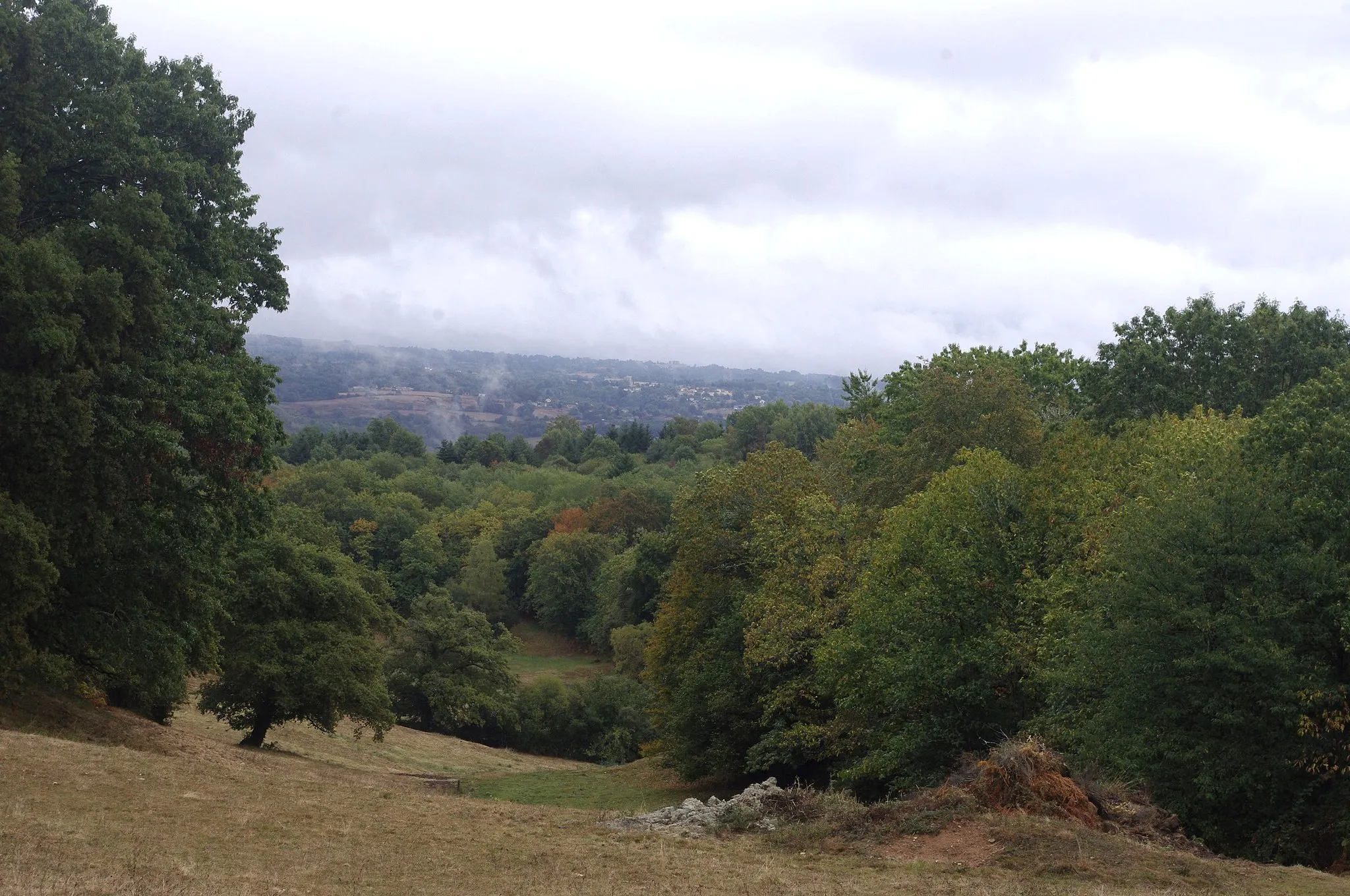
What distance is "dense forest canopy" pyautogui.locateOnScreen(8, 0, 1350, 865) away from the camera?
1903 centimetres

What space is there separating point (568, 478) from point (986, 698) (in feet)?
356

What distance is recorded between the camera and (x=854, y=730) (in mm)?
29750

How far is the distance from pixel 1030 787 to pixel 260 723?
2501 centimetres

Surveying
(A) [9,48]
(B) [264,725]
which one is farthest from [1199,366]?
(A) [9,48]

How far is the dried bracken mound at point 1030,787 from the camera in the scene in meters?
16.2

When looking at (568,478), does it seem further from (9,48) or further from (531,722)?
(9,48)

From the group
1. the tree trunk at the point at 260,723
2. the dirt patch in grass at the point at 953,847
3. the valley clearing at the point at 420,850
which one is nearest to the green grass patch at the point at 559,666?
the tree trunk at the point at 260,723

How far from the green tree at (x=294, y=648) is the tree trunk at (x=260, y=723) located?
3cm

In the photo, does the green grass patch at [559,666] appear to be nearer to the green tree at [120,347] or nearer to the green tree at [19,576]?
the green tree at [120,347]

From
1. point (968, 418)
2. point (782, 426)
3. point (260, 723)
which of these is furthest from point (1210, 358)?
point (782, 426)

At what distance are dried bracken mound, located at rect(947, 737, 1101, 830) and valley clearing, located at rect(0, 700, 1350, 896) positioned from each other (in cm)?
53

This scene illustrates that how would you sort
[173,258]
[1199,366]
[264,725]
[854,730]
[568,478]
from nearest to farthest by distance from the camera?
[173,258] < [854,730] < [264,725] < [1199,366] < [568,478]

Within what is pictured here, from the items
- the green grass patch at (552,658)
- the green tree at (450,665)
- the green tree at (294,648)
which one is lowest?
the green grass patch at (552,658)

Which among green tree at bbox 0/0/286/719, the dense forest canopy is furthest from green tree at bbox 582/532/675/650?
green tree at bbox 0/0/286/719
